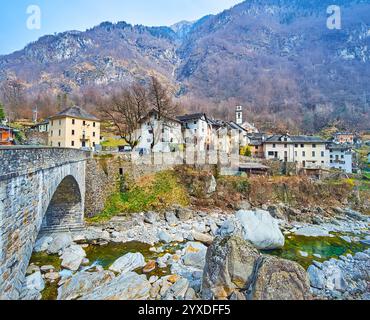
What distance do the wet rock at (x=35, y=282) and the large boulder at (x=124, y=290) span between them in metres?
2.72

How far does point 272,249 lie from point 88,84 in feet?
465

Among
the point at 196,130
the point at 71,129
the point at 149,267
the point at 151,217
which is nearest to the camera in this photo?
the point at 149,267

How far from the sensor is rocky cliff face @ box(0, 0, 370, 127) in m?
103

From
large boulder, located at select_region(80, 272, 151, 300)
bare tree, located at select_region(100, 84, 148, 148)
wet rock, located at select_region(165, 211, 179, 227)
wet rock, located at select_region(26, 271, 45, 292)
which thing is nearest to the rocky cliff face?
bare tree, located at select_region(100, 84, 148, 148)

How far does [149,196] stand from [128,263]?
A: 35.2 feet

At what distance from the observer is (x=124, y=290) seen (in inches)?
398

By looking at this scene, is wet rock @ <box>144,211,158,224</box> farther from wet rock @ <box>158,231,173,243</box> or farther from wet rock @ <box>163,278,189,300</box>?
wet rock @ <box>163,278,189,300</box>

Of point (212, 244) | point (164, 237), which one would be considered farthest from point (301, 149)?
point (212, 244)

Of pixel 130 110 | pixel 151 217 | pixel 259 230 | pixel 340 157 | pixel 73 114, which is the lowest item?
pixel 151 217

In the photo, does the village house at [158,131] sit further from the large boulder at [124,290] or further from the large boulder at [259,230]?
the large boulder at [124,290]

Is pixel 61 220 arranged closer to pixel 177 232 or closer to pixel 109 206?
pixel 109 206

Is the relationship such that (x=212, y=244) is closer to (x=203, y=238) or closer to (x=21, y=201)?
(x=203, y=238)

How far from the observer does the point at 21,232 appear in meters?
7.68
